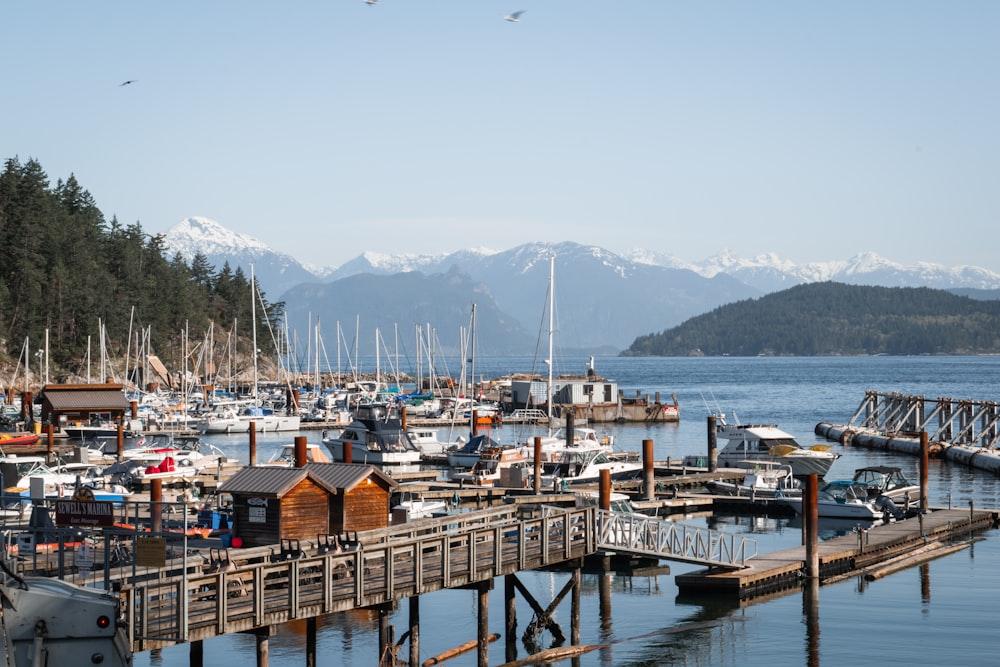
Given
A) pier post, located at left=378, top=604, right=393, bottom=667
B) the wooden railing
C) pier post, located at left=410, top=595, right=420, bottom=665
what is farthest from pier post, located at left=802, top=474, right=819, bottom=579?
pier post, located at left=378, top=604, right=393, bottom=667

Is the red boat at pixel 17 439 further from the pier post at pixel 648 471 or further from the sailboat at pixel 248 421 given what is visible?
the pier post at pixel 648 471

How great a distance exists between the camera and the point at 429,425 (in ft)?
396

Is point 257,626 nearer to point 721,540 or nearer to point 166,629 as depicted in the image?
point 166,629

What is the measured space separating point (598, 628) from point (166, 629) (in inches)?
686

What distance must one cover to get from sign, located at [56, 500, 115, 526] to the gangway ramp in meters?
15.1

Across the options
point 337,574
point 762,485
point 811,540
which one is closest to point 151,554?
point 337,574

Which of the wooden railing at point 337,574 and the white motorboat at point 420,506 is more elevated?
the wooden railing at point 337,574

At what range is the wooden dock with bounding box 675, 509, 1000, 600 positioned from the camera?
41.9 meters

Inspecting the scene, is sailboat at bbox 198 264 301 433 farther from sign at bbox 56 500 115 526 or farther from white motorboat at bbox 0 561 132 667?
white motorboat at bbox 0 561 132 667

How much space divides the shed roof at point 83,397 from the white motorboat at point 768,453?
5098 centimetres

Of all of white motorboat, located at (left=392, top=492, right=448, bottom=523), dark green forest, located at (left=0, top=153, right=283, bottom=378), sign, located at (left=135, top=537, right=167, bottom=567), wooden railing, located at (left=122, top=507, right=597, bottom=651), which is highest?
dark green forest, located at (left=0, top=153, right=283, bottom=378)

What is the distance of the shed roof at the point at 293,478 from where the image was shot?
118 feet

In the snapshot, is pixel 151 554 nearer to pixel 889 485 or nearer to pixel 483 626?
pixel 483 626

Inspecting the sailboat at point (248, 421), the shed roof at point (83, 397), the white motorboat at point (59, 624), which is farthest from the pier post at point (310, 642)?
the sailboat at point (248, 421)
